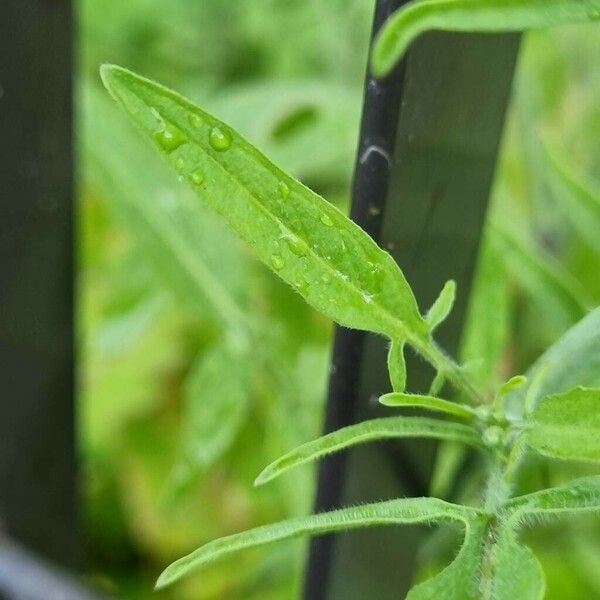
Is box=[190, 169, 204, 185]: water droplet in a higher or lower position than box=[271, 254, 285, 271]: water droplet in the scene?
higher

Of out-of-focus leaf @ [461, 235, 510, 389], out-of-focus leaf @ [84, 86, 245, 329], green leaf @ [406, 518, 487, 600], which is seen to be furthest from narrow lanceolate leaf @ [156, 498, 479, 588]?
out-of-focus leaf @ [84, 86, 245, 329]

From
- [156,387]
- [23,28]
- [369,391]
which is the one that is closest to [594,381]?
[369,391]

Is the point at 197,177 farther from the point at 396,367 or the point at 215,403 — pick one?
the point at 215,403

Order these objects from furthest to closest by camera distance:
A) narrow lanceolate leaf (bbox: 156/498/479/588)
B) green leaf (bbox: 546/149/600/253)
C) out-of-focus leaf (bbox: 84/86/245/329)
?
1. out-of-focus leaf (bbox: 84/86/245/329)
2. green leaf (bbox: 546/149/600/253)
3. narrow lanceolate leaf (bbox: 156/498/479/588)

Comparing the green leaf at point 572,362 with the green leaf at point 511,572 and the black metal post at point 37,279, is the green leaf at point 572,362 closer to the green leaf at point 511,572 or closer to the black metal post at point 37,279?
the green leaf at point 511,572

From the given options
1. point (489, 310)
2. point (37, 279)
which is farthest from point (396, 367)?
point (37, 279)

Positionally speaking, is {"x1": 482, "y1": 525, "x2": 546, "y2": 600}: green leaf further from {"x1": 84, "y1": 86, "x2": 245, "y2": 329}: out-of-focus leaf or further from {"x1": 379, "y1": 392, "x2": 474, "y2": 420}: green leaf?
{"x1": 84, "y1": 86, "x2": 245, "y2": 329}: out-of-focus leaf

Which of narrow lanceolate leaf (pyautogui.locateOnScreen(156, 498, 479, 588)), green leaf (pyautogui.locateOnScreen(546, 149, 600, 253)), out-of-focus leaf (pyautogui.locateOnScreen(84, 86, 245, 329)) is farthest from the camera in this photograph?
out-of-focus leaf (pyautogui.locateOnScreen(84, 86, 245, 329))
